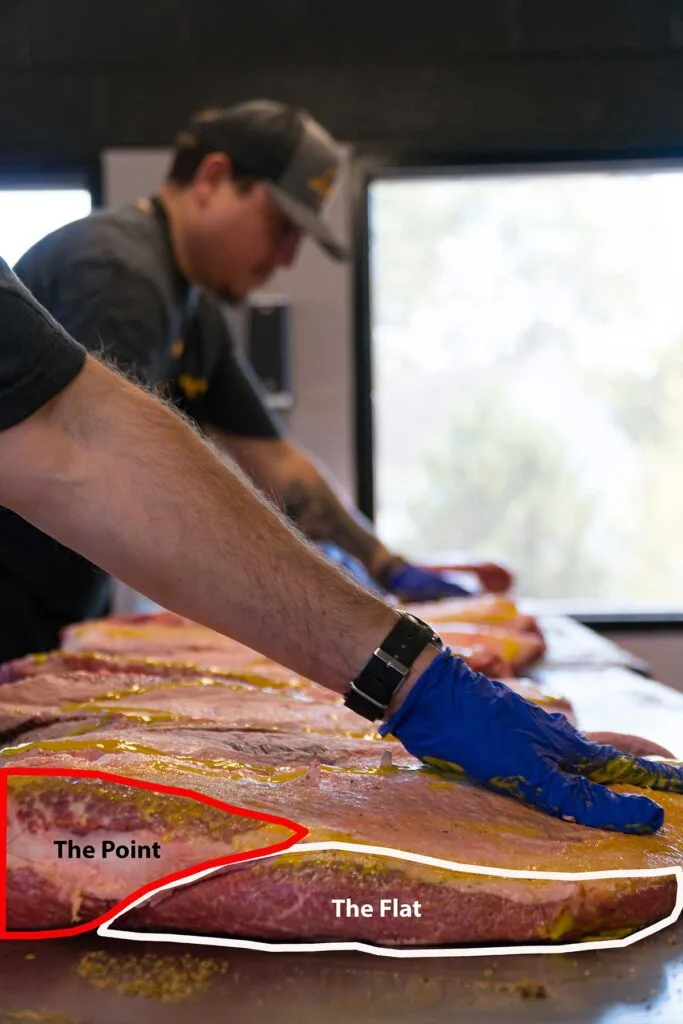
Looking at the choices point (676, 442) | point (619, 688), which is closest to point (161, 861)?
point (619, 688)

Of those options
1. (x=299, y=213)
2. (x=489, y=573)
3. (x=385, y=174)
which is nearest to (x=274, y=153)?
(x=299, y=213)

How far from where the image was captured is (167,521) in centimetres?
107

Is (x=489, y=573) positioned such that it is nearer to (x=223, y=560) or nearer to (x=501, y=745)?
(x=501, y=745)

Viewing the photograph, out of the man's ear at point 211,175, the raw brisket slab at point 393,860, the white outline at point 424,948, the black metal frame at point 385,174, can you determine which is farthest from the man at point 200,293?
the black metal frame at point 385,174

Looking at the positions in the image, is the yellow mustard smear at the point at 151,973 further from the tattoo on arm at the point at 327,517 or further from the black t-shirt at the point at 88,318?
the tattoo on arm at the point at 327,517

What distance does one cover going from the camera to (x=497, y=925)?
3.20 feet

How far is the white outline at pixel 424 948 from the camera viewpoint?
3.18 ft

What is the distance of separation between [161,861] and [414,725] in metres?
0.30

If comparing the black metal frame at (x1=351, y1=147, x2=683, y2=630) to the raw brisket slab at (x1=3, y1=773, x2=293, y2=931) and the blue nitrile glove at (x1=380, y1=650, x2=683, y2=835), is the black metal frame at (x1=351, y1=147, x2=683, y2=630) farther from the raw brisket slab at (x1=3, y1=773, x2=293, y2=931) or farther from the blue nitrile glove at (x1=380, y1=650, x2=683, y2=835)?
the raw brisket slab at (x1=3, y1=773, x2=293, y2=931)

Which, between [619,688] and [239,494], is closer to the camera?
[239,494]

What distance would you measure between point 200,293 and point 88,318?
89cm

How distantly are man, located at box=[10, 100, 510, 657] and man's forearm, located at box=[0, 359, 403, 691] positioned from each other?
0.69 meters

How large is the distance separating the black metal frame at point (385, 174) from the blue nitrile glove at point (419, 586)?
6.88ft

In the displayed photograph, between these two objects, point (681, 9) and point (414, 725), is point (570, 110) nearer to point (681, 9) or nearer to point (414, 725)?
point (681, 9)
